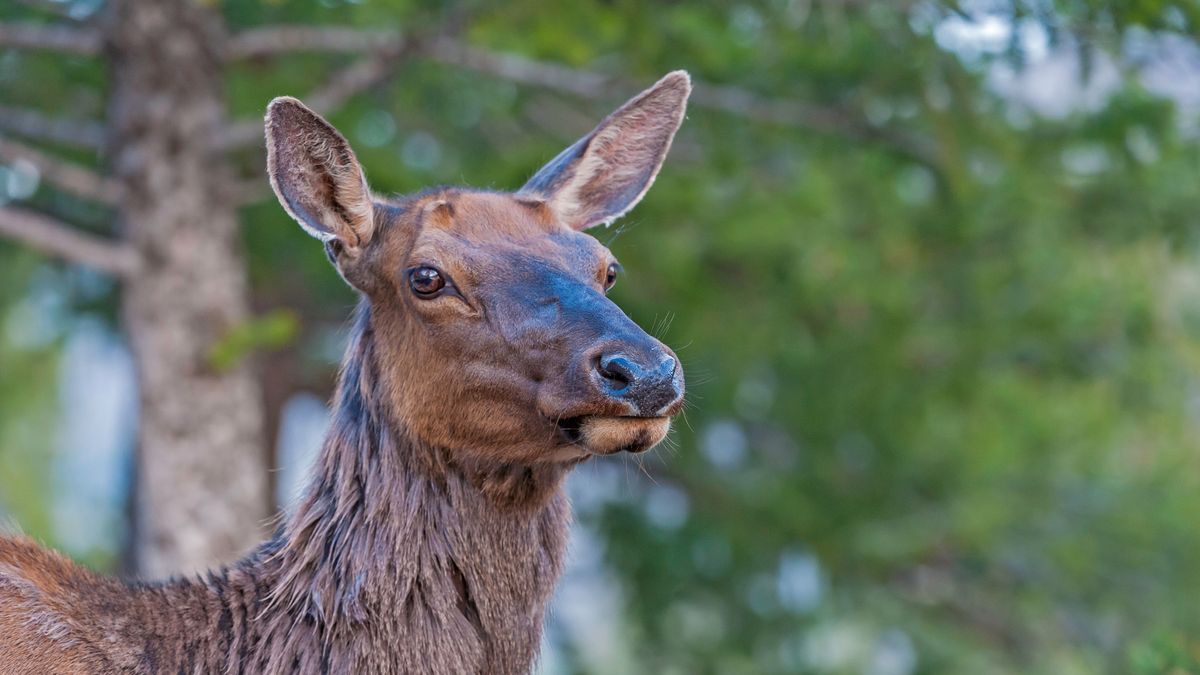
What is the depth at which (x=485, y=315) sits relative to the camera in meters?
4.21

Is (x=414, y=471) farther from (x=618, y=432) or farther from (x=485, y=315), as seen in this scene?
(x=618, y=432)

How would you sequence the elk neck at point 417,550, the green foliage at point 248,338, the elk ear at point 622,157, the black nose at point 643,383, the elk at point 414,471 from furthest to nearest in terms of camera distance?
the green foliage at point 248,338, the elk ear at point 622,157, the elk neck at point 417,550, the elk at point 414,471, the black nose at point 643,383

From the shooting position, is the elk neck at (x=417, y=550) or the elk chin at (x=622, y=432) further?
the elk neck at (x=417, y=550)

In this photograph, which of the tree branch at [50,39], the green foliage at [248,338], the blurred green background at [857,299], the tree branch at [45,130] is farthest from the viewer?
the blurred green background at [857,299]

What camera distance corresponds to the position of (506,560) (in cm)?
425

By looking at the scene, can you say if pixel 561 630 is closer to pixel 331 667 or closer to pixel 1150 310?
pixel 1150 310

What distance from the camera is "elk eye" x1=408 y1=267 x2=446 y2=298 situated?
4285 millimetres

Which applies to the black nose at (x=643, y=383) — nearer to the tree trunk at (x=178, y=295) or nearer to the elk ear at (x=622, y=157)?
the elk ear at (x=622, y=157)

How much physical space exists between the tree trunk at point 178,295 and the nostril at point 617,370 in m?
4.96

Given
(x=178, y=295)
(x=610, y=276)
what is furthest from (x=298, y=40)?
(x=610, y=276)

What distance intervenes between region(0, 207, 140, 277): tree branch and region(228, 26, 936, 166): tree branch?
144 cm

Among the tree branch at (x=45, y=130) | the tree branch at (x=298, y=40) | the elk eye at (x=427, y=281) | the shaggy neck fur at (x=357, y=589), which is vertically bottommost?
the shaggy neck fur at (x=357, y=589)

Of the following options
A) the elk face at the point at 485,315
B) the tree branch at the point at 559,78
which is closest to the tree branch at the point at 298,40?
the tree branch at the point at 559,78

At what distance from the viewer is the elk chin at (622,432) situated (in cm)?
381
